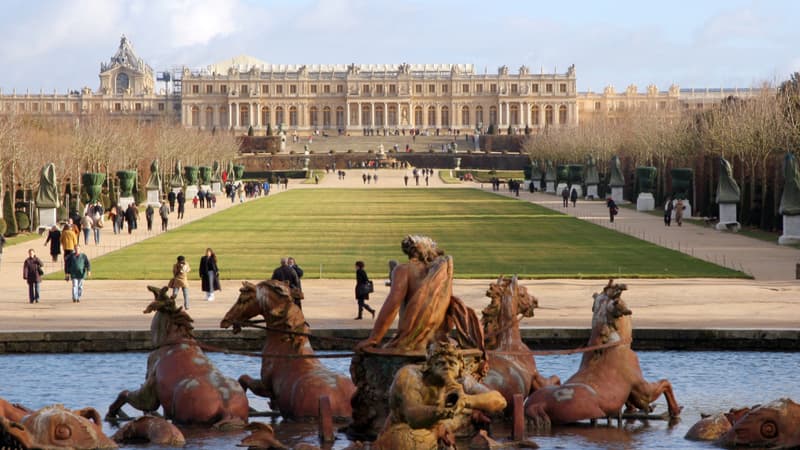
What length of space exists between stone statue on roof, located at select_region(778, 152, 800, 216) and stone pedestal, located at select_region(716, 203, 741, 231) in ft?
23.3

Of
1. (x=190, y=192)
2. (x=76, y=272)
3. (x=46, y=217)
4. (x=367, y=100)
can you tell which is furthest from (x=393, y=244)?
(x=367, y=100)

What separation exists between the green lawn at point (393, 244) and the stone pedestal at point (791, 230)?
12.2 ft

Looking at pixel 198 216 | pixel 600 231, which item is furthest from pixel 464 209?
pixel 600 231

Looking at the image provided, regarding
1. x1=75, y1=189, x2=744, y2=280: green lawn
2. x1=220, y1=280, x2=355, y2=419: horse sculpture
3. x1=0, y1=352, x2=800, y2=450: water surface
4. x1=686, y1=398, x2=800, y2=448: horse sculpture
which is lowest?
x1=75, y1=189, x2=744, y2=280: green lawn

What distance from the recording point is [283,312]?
44.7ft

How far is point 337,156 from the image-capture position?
13862 centimetres

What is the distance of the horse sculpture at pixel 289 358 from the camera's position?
13.5m

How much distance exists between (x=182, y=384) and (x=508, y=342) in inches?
119

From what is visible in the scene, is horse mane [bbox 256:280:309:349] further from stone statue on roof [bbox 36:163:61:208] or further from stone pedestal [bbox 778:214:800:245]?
stone statue on roof [bbox 36:163:61:208]

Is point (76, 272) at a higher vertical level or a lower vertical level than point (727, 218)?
higher

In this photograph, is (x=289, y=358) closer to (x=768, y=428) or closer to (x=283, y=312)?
(x=283, y=312)

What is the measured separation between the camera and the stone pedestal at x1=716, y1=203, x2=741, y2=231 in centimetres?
5012

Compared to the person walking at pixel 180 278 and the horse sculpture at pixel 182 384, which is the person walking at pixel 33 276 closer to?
the person walking at pixel 180 278

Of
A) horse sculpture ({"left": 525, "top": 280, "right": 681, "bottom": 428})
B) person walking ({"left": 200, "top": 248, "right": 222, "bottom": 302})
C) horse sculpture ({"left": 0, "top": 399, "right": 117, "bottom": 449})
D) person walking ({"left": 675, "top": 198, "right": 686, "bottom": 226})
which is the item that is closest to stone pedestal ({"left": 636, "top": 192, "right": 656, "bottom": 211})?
person walking ({"left": 675, "top": 198, "right": 686, "bottom": 226})
